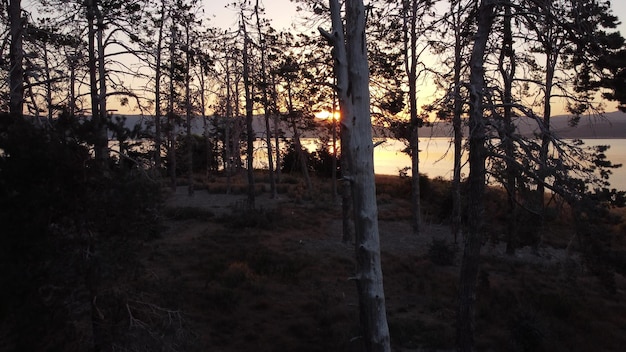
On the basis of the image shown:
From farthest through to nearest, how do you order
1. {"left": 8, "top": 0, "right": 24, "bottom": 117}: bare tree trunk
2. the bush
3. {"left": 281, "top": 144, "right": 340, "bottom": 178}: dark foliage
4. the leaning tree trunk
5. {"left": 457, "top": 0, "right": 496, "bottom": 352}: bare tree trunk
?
{"left": 281, "top": 144, "right": 340, "bottom": 178}: dark foliage < the bush < {"left": 8, "top": 0, "right": 24, "bottom": 117}: bare tree trunk < {"left": 457, "top": 0, "right": 496, "bottom": 352}: bare tree trunk < the leaning tree trunk

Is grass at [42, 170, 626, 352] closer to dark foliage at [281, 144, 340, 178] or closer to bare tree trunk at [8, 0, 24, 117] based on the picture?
bare tree trunk at [8, 0, 24, 117]

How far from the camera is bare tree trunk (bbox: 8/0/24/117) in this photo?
26.6ft

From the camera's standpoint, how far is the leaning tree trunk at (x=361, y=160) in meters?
5.52

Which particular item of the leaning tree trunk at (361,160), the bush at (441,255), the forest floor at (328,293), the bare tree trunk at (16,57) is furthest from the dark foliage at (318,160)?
the leaning tree trunk at (361,160)

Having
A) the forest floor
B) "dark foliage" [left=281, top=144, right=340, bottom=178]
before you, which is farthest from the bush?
"dark foliage" [left=281, top=144, right=340, bottom=178]

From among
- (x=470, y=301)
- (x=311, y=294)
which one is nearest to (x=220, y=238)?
(x=311, y=294)

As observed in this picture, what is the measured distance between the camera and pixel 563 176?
19.9ft

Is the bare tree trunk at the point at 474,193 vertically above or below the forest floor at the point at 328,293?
above

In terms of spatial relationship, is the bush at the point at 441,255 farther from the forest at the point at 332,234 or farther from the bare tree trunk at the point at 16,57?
the bare tree trunk at the point at 16,57

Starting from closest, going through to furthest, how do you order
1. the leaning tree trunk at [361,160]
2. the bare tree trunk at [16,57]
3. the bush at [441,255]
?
the leaning tree trunk at [361,160], the bare tree trunk at [16,57], the bush at [441,255]

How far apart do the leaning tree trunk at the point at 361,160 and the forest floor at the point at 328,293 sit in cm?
62

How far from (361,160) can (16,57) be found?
672 centimetres

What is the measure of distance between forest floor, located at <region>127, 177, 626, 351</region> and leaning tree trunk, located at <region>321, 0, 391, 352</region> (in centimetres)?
62

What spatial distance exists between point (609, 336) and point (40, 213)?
392 inches
